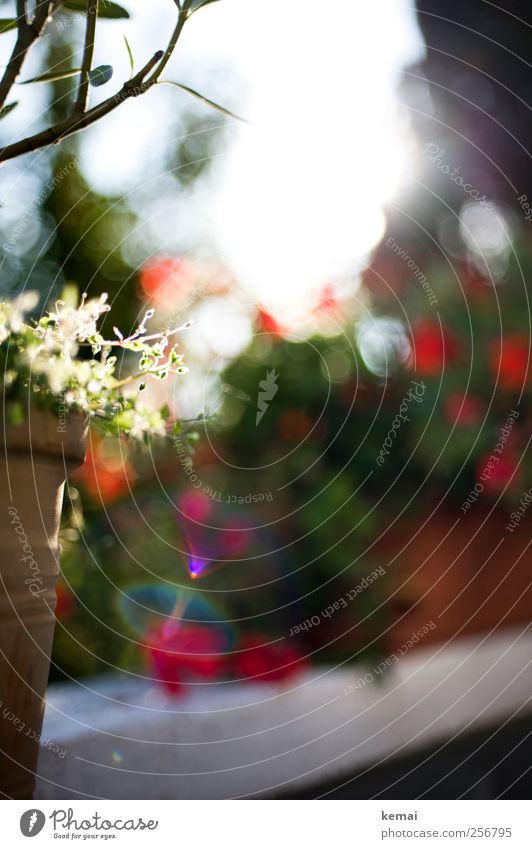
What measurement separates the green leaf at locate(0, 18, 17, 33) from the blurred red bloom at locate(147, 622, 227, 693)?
512mm

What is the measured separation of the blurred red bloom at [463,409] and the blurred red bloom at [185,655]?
1.13 ft

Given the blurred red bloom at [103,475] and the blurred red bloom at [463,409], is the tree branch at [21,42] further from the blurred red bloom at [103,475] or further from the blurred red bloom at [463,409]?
the blurred red bloom at [463,409]

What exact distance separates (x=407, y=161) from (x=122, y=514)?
462 millimetres

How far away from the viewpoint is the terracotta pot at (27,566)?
479 mm

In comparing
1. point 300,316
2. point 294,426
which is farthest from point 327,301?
point 294,426

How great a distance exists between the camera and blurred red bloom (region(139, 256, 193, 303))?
0.69 m

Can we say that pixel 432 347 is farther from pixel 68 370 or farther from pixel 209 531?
pixel 68 370

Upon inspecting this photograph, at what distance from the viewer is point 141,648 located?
26.3 inches

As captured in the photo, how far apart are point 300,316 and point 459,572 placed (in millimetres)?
336

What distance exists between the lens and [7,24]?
517 millimetres

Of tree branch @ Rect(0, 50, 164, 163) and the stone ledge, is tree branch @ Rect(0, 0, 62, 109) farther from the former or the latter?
the stone ledge

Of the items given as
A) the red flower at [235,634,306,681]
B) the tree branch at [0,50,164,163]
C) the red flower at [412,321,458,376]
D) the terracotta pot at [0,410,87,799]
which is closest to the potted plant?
the terracotta pot at [0,410,87,799]
